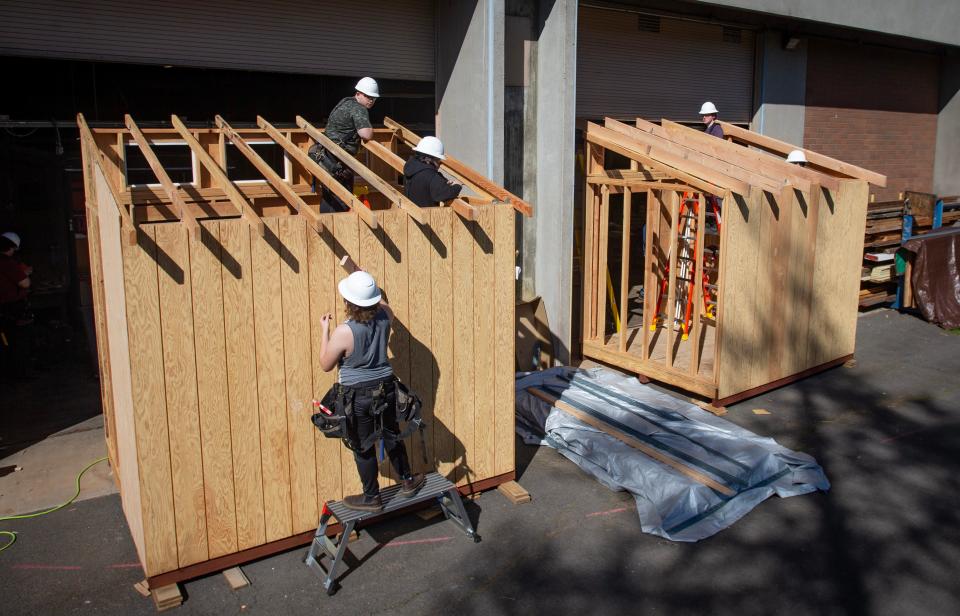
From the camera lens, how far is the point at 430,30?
10.2m

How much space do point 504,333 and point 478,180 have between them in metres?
1.41

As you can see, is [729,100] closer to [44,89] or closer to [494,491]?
[494,491]

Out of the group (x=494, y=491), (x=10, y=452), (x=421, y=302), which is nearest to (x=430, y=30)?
(x=421, y=302)

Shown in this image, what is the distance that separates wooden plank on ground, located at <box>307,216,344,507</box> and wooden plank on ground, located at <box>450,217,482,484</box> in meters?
1.05

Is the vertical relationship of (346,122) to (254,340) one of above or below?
above

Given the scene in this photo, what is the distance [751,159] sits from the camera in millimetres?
10062

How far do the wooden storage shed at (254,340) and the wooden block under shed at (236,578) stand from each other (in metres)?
0.07

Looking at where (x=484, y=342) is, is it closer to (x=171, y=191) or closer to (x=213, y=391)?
(x=213, y=391)

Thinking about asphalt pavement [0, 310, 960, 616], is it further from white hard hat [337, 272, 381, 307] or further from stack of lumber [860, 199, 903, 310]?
stack of lumber [860, 199, 903, 310]

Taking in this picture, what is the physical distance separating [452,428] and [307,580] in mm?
1657

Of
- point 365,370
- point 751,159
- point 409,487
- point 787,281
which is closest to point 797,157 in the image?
point 751,159

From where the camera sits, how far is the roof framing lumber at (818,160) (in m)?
10.3

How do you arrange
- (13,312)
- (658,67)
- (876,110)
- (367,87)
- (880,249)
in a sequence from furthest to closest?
(876,110) → (880,249) → (658,67) → (13,312) → (367,87)

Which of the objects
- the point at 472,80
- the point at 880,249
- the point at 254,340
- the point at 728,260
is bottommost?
the point at 880,249
